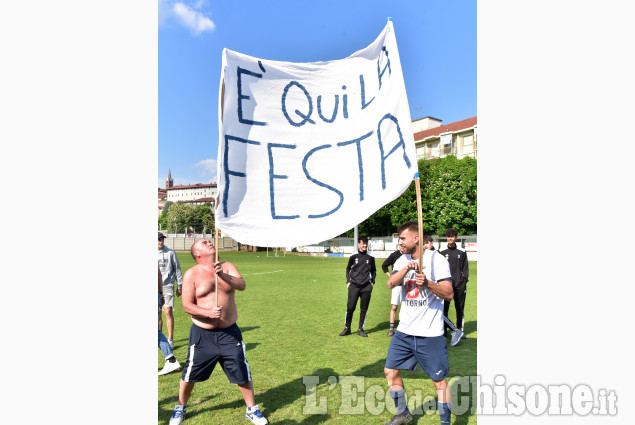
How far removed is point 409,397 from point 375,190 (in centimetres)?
284

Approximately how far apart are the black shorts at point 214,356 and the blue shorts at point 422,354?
1.60 meters

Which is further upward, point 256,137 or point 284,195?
point 256,137

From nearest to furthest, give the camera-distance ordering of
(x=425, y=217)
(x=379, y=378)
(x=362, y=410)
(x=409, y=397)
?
(x=362, y=410), (x=409, y=397), (x=379, y=378), (x=425, y=217)

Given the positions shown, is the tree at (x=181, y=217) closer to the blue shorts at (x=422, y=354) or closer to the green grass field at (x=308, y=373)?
the green grass field at (x=308, y=373)

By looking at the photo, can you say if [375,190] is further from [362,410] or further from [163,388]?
[163,388]

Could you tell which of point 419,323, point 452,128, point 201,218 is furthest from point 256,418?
point 201,218

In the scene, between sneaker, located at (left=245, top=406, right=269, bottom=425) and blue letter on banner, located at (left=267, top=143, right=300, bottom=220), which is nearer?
blue letter on banner, located at (left=267, top=143, right=300, bottom=220)

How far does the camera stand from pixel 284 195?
4324 mm

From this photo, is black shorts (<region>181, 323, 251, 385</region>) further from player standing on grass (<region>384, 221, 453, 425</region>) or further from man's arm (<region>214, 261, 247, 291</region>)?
player standing on grass (<region>384, 221, 453, 425</region>)

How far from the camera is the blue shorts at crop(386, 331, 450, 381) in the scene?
162 inches

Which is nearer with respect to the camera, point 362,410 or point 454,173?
point 362,410

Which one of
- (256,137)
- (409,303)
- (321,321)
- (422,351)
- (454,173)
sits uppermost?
(454,173)

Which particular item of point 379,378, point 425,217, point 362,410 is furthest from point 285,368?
point 425,217

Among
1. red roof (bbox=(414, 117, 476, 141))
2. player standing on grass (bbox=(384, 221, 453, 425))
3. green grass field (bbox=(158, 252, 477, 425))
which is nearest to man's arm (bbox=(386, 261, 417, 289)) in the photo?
player standing on grass (bbox=(384, 221, 453, 425))
